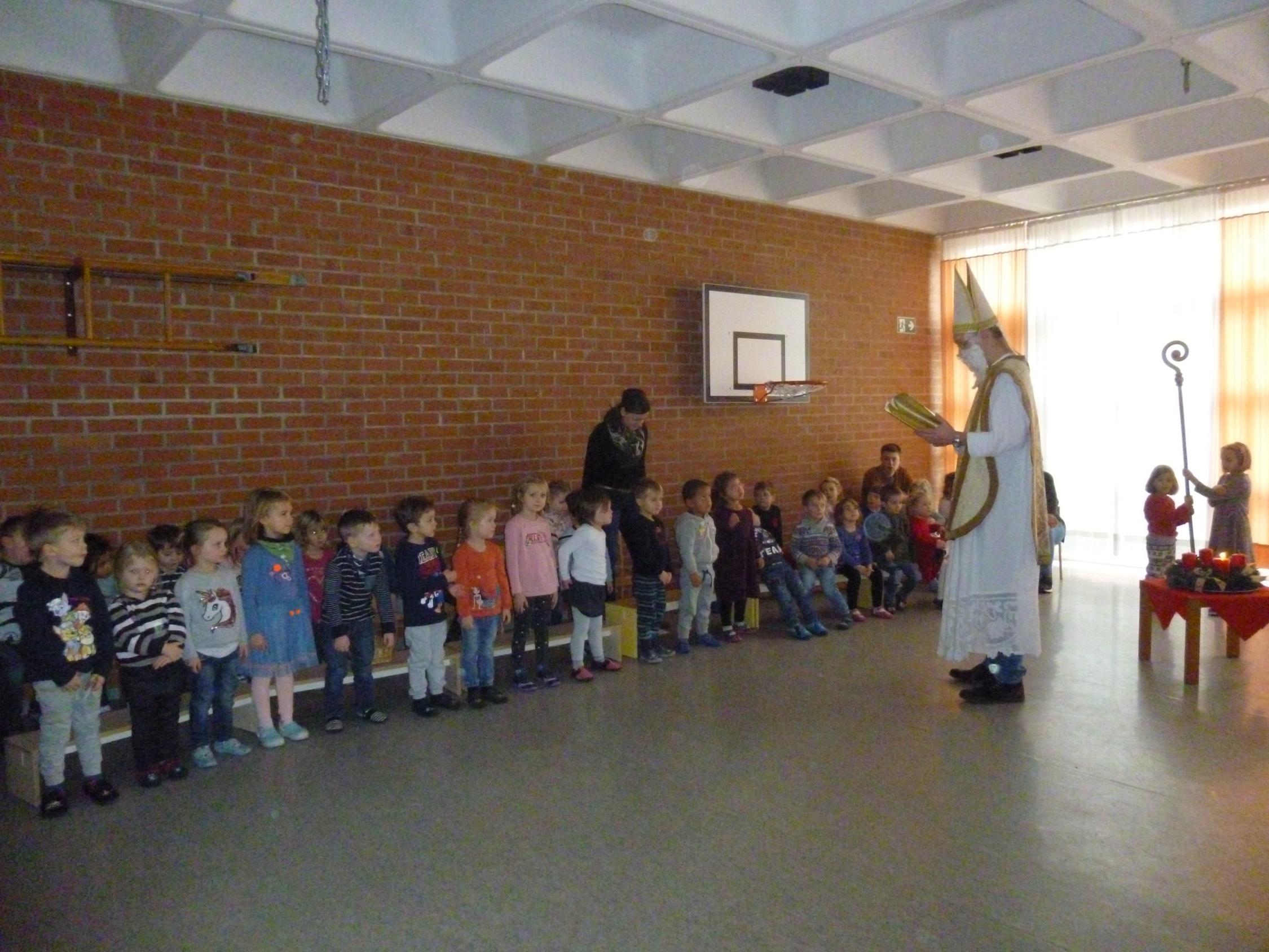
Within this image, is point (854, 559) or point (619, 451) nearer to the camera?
point (619, 451)

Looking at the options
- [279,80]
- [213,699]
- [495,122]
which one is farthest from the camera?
[495,122]

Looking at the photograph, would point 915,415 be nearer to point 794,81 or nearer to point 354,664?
point 794,81

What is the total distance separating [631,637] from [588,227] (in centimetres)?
294

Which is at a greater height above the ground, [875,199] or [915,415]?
[875,199]

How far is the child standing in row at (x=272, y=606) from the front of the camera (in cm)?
448

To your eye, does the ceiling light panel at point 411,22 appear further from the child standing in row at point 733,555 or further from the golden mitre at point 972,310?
the child standing in row at point 733,555

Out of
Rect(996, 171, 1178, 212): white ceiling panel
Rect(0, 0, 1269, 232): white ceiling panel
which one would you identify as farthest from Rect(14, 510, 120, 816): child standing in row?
Rect(996, 171, 1178, 212): white ceiling panel

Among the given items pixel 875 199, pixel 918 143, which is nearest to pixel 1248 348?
pixel 875 199

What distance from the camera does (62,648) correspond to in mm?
3756

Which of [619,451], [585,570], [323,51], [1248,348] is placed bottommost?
[585,570]

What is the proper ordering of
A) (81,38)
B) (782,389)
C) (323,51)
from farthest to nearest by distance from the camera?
(782,389) → (81,38) → (323,51)

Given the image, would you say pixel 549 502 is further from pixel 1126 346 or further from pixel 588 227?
pixel 1126 346

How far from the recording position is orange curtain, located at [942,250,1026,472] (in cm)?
938

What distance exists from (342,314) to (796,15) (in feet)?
9.88
